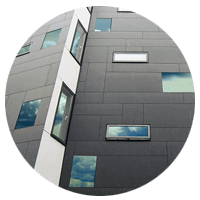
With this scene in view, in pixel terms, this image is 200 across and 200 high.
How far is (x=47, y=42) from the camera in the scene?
97.3 inches

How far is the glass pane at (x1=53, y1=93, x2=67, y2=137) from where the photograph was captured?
2.01 m

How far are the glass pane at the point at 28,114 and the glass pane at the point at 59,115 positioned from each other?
0.67ft

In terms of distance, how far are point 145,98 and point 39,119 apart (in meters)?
1.07

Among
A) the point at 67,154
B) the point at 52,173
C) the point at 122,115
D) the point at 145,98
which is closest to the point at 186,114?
the point at 145,98

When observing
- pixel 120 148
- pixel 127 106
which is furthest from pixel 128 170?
pixel 127 106

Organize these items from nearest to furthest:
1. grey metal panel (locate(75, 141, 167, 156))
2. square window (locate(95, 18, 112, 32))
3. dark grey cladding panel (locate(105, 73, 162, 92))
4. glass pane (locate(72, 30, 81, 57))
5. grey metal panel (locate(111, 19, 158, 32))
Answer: grey metal panel (locate(75, 141, 167, 156)) → dark grey cladding panel (locate(105, 73, 162, 92)) → grey metal panel (locate(111, 19, 158, 32)) → glass pane (locate(72, 30, 81, 57)) → square window (locate(95, 18, 112, 32))

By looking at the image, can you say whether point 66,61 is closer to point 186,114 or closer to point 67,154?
point 67,154

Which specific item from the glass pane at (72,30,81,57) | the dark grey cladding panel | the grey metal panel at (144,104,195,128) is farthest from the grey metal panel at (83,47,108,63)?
the grey metal panel at (144,104,195,128)

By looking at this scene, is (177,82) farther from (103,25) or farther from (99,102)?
(103,25)

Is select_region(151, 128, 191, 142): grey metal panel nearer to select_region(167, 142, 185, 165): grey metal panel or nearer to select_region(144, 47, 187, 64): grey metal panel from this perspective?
select_region(167, 142, 185, 165): grey metal panel

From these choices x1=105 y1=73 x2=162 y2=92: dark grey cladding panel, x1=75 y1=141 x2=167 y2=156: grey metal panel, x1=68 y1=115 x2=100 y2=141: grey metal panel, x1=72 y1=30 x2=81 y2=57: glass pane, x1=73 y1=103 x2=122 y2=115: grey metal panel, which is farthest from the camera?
x1=72 y1=30 x2=81 y2=57: glass pane

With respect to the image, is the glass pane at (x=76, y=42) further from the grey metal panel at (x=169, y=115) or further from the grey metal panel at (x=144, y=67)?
the grey metal panel at (x=169, y=115)

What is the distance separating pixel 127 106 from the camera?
7.19ft

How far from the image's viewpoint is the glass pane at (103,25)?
9.03 feet
